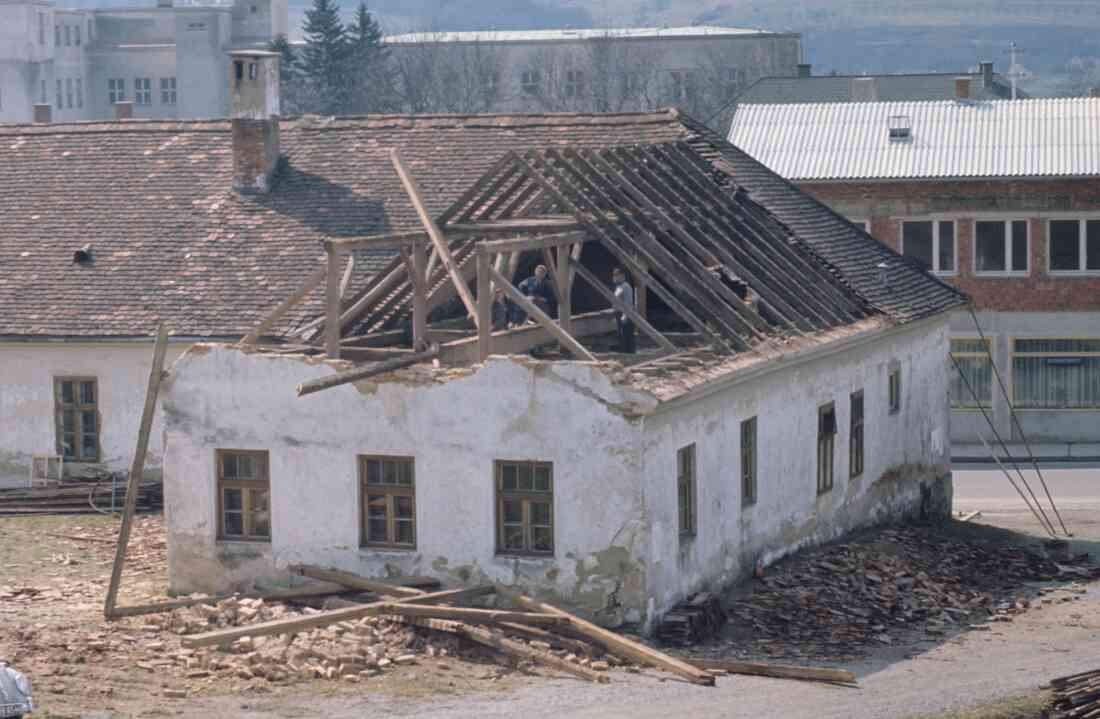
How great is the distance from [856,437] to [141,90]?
328 ft

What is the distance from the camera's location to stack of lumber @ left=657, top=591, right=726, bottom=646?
24656mm

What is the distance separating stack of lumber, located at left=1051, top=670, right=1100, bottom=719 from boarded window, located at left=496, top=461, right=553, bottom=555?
19.3 ft

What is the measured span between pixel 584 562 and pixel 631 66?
9317 centimetres

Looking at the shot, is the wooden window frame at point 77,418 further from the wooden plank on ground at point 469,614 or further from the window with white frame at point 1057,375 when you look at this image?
the window with white frame at point 1057,375

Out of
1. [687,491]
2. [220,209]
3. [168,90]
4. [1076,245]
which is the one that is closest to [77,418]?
[220,209]

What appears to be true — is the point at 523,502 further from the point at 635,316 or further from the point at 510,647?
the point at 635,316

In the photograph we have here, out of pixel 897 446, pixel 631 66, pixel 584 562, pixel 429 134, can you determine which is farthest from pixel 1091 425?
pixel 631 66

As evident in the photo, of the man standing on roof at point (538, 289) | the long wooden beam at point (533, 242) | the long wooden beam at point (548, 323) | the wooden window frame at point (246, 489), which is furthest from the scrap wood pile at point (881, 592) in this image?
the wooden window frame at point (246, 489)

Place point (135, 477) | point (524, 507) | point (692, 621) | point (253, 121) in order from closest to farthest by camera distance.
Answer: point (692, 621)
point (524, 507)
point (135, 477)
point (253, 121)

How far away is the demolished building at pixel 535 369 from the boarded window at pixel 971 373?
11512 mm

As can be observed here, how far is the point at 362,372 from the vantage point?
2467 cm

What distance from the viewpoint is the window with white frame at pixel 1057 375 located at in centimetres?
4825

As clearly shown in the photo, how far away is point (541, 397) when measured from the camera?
24625mm

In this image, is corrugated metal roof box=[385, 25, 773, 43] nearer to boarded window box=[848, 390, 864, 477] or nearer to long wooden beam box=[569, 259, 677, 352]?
boarded window box=[848, 390, 864, 477]
